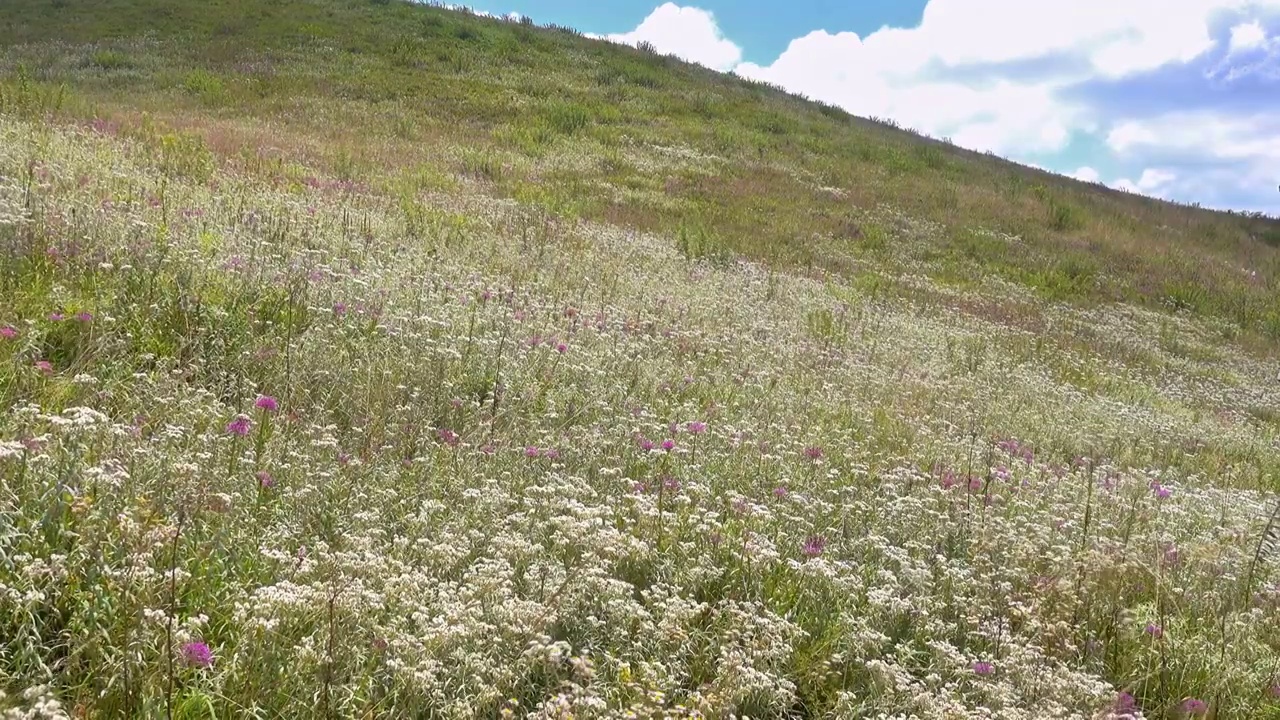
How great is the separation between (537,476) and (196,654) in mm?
2338

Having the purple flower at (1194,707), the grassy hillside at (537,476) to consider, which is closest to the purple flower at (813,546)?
the grassy hillside at (537,476)

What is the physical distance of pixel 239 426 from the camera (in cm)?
391

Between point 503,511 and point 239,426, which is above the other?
point 239,426

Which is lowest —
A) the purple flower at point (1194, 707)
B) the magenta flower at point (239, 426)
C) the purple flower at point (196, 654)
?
the purple flower at point (196, 654)

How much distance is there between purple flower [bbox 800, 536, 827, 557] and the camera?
428 centimetres

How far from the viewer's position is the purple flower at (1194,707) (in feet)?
11.4

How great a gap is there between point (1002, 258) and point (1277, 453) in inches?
469

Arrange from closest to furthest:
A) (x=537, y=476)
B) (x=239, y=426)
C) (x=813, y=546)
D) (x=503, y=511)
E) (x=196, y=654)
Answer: (x=196, y=654) < (x=239, y=426) < (x=503, y=511) < (x=813, y=546) < (x=537, y=476)

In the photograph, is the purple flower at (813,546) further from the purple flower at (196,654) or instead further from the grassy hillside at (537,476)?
the purple flower at (196,654)

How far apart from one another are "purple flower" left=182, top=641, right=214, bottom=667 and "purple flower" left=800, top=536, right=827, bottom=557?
286 centimetres

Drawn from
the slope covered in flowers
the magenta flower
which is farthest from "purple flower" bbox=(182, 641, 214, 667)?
the magenta flower

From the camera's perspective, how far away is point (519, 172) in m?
20.2

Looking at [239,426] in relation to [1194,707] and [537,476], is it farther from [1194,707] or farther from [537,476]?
[1194,707]

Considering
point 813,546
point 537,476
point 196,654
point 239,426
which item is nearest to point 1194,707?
point 813,546
